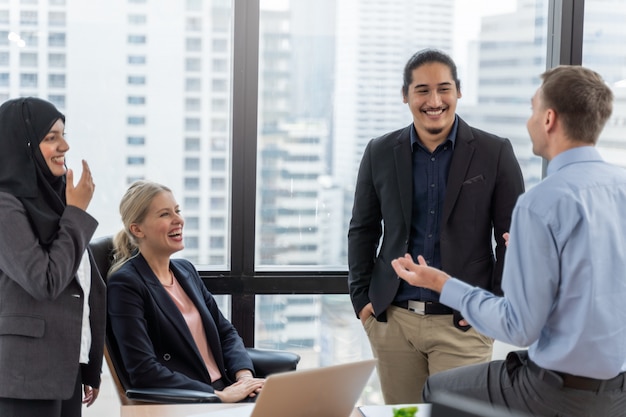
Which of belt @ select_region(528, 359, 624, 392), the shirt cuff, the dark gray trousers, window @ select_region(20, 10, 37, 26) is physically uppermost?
window @ select_region(20, 10, 37, 26)

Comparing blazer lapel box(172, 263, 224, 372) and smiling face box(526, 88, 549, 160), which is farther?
blazer lapel box(172, 263, 224, 372)

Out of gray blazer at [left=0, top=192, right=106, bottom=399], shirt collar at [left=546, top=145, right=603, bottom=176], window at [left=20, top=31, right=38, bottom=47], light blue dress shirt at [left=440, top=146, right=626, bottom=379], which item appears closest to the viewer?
light blue dress shirt at [left=440, top=146, right=626, bottom=379]

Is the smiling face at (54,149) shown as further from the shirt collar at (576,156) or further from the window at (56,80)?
the shirt collar at (576,156)

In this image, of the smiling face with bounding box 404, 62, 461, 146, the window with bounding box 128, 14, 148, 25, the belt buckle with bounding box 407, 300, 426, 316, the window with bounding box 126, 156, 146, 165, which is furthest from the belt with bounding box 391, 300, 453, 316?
the window with bounding box 128, 14, 148, 25

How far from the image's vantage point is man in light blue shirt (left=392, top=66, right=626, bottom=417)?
205cm

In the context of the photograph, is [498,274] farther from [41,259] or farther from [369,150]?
[41,259]

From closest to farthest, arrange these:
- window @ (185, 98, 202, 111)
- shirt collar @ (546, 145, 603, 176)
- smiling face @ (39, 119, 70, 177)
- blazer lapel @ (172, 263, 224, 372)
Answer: shirt collar @ (546, 145, 603, 176), smiling face @ (39, 119, 70, 177), blazer lapel @ (172, 263, 224, 372), window @ (185, 98, 202, 111)

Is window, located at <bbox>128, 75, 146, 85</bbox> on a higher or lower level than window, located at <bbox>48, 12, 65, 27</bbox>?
lower

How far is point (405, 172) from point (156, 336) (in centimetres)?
113

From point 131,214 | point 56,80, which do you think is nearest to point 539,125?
point 131,214

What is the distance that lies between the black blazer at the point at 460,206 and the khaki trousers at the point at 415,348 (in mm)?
76

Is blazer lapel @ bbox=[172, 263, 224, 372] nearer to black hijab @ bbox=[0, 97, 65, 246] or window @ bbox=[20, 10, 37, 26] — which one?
black hijab @ bbox=[0, 97, 65, 246]

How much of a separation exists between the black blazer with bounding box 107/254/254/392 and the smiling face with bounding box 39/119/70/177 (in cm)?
57

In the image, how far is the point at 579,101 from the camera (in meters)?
2.13
